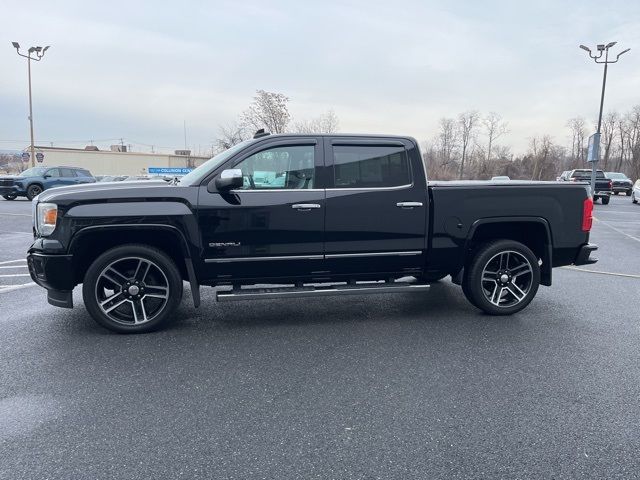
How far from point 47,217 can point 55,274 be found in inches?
21.2

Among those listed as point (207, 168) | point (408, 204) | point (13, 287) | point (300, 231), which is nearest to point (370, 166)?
point (408, 204)

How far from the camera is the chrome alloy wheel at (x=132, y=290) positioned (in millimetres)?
4703

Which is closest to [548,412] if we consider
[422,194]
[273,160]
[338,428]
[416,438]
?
[416,438]

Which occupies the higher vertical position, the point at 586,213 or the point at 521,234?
the point at 586,213

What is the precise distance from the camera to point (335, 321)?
5238mm

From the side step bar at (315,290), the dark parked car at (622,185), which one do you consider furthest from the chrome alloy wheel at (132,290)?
the dark parked car at (622,185)

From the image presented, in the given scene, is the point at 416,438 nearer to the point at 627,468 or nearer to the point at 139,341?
the point at 627,468

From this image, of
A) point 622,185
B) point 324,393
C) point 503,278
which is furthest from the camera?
point 622,185

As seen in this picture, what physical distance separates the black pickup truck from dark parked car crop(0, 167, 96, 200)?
75.9 feet

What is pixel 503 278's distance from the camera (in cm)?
546

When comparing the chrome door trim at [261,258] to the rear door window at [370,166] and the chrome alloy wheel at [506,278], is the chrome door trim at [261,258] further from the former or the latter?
the chrome alloy wheel at [506,278]

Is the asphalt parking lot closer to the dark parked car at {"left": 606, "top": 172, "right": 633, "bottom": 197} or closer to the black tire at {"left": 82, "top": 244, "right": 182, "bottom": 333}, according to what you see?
the black tire at {"left": 82, "top": 244, "right": 182, "bottom": 333}

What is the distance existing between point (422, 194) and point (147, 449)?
11.8 ft

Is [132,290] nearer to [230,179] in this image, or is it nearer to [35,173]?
[230,179]
